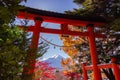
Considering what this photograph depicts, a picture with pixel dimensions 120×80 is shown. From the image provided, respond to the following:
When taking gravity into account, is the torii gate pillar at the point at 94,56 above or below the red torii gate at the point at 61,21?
below

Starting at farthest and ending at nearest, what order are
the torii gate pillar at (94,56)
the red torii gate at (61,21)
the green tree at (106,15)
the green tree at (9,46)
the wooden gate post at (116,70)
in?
the green tree at (106,15)
the torii gate pillar at (94,56)
the red torii gate at (61,21)
the wooden gate post at (116,70)
the green tree at (9,46)

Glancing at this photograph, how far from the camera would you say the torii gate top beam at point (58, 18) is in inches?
355

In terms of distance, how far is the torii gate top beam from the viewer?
9.02 metres

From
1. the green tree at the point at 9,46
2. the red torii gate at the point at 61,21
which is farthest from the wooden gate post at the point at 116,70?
the green tree at the point at 9,46

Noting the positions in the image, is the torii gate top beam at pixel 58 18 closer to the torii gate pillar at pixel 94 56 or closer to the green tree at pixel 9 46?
the torii gate pillar at pixel 94 56

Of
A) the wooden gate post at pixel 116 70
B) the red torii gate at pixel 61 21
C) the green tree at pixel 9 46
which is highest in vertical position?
the red torii gate at pixel 61 21

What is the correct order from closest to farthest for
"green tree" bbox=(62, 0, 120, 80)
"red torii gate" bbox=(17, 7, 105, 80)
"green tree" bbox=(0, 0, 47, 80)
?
"green tree" bbox=(0, 0, 47, 80) < "red torii gate" bbox=(17, 7, 105, 80) < "green tree" bbox=(62, 0, 120, 80)

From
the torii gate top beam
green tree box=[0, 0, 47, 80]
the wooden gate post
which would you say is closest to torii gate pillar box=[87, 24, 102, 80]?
the torii gate top beam

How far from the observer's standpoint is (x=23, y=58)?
4.08 metres

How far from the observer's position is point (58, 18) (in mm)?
9828

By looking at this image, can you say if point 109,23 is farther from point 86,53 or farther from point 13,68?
point 13,68

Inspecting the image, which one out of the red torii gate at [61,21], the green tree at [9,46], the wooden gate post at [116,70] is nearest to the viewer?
the green tree at [9,46]

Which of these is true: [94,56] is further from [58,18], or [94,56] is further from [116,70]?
[58,18]

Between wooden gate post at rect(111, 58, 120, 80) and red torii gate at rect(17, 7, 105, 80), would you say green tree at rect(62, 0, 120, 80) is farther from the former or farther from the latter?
wooden gate post at rect(111, 58, 120, 80)
